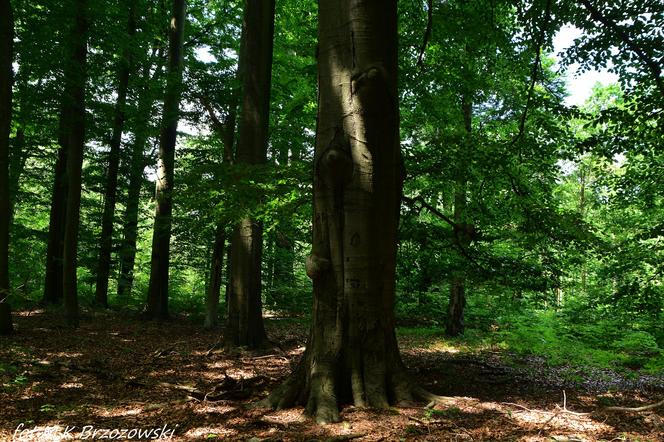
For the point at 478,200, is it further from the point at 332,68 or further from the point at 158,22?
the point at 158,22

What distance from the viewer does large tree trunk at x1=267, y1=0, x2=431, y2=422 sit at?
3.98m

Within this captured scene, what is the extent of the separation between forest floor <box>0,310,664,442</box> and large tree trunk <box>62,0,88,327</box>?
841 mm

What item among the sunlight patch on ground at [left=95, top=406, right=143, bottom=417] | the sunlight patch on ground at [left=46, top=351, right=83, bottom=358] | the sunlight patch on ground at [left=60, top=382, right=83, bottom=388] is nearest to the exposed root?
the sunlight patch on ground at [left=95, top=406, right=143, bottom=417]

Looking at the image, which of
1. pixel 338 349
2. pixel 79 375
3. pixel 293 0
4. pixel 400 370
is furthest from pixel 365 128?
pixel 293 0

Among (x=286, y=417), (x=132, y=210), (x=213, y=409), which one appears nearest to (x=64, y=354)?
(x=213, y=409)

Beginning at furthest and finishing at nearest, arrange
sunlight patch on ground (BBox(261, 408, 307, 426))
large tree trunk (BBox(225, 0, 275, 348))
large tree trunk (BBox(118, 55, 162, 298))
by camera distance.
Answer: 1. large tree trunk (BBox(118, 55, 162, 298))
2. large tree trunk (BBox(225, 0, 275, 348))
3. sunlight patch on ground (BBox(261, 408, 307, 426))

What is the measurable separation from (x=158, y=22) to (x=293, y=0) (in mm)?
4234

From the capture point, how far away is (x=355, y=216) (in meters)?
4.01

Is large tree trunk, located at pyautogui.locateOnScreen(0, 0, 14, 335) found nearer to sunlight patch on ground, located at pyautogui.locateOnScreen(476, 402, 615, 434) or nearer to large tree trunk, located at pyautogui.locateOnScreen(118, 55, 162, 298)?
large tree trunk, located at pyautogui.locateOnScreen(118, 55, 162, 298)

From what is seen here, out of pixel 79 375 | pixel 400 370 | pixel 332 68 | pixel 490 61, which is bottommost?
pixel 79 375

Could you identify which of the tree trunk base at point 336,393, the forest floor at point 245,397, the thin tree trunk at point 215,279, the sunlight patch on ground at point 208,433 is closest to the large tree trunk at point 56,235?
the forest floor at point 245,397

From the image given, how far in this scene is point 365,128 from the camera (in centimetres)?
401

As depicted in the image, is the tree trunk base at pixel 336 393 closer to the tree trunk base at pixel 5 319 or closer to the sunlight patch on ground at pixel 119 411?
the sunlight patch on ground at pixel 119 411

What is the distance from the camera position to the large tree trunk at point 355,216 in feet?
13.1
